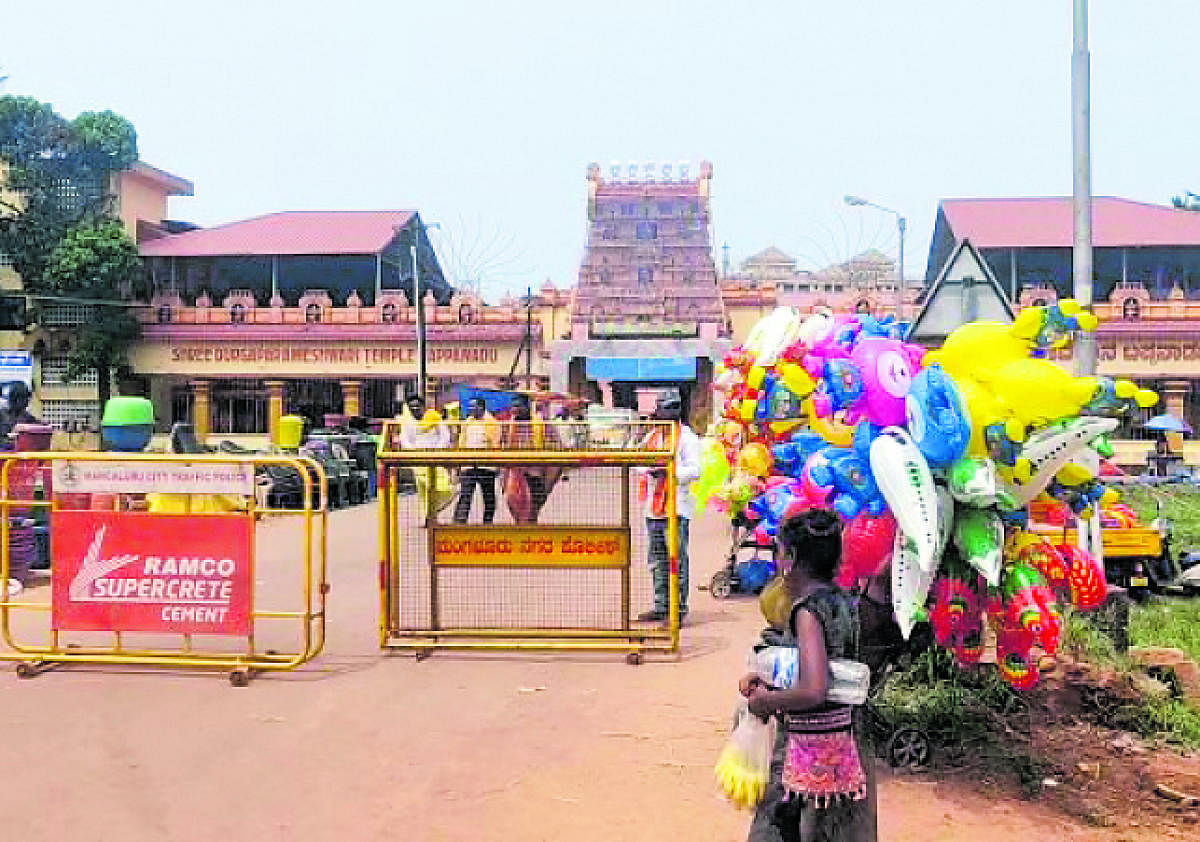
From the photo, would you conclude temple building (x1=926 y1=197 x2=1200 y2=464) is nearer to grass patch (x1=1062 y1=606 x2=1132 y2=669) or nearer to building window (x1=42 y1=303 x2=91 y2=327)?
building window (x1=42 y1=303 x2=91 y2=327)

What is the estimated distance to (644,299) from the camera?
44250mm

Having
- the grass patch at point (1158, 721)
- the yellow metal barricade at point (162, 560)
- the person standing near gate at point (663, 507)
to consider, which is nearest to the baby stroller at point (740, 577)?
the person standing near gate at point (663, 507)

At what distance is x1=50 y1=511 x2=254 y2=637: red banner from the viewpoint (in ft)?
25.6

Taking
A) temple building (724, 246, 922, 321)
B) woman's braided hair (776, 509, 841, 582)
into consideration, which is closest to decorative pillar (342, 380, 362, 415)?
temple building (724, 246, 922, 321)

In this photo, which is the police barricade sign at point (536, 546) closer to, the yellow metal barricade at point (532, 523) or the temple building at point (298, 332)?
the yellow metal barricade at point (532, 523)

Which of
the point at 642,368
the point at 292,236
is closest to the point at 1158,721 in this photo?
the point at 642,368

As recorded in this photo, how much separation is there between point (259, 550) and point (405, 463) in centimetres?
742

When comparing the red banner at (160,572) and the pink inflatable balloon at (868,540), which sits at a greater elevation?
the pink inflatable balloon at (868,540)

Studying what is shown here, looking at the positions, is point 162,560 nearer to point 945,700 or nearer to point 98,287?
point 945,700

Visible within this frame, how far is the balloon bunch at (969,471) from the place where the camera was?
5.00 metres

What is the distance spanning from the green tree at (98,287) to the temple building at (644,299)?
50.6 feet

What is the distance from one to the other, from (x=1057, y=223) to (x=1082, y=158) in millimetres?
33732

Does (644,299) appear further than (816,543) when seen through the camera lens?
Yes

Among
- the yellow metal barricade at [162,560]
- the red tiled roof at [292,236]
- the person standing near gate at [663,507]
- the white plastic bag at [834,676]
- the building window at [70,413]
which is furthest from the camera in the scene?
the red tiled roof at [292,236]
